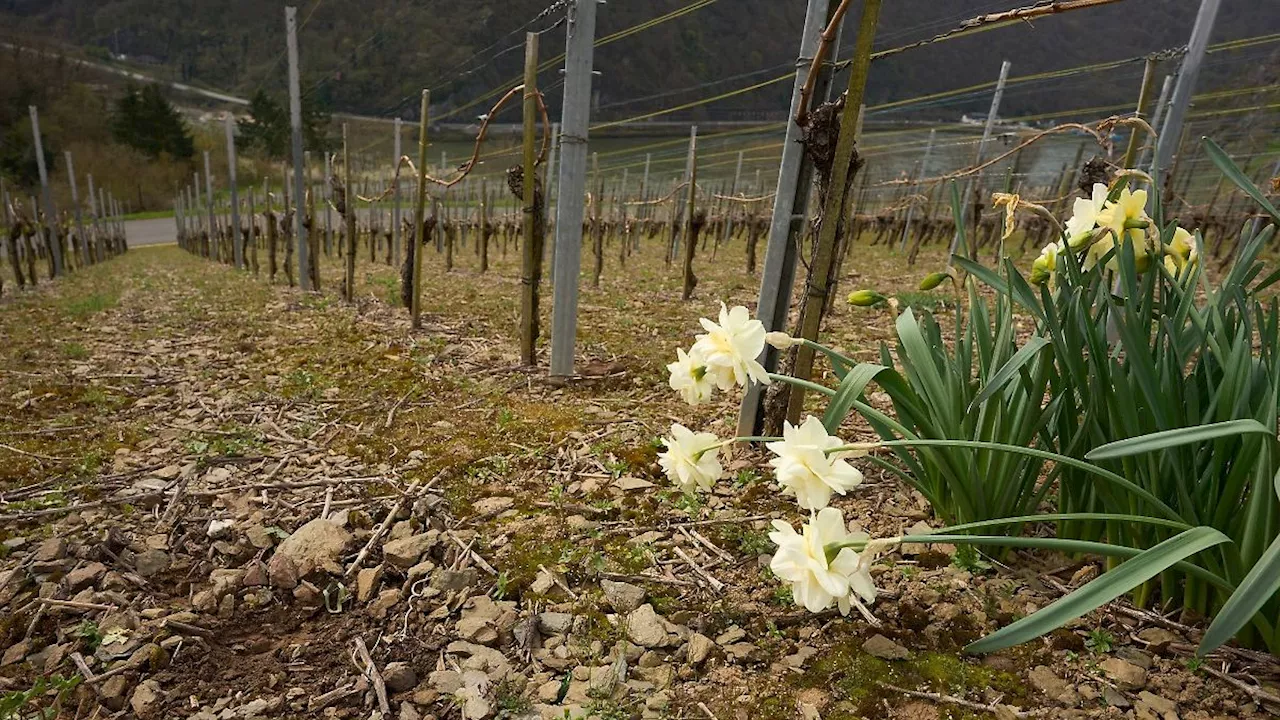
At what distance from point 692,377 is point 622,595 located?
68cm

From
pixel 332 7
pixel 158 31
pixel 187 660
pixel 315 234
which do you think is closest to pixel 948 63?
pixel 315 234

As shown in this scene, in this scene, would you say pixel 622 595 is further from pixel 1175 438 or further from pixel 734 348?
pixel 1175 438

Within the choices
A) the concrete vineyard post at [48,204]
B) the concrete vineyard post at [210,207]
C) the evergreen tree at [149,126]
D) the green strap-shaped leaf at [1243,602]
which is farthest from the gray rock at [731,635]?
the evergreen tree at [149,126]

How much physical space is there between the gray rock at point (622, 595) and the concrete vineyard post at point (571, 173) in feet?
5.82

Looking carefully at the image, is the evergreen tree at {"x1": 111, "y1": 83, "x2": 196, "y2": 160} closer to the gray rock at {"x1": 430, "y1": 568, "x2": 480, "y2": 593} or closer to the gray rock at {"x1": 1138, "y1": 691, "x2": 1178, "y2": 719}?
the gray rock at {"x1": 430, "y1": 568, "x2": 480, "y2": 593}

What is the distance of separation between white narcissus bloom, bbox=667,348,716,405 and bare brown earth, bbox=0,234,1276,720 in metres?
0.58

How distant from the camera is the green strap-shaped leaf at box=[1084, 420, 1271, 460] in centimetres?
89

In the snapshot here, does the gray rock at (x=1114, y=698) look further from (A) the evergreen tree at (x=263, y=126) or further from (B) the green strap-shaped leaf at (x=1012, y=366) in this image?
(A) the evergreen tree at (x=263, y=126)

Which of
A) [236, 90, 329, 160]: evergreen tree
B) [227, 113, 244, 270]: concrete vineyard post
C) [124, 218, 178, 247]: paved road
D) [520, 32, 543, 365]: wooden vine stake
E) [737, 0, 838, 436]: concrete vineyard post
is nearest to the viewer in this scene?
[737, 0, 838, 436]: concrete vineyard post

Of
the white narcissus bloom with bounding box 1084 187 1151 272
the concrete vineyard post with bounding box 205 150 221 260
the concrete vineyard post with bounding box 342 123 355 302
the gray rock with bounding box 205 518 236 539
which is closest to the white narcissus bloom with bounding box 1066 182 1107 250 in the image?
the white narcissus bloom with bounding box 1084 187 1151 272

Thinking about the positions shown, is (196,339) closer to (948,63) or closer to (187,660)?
(187,660)

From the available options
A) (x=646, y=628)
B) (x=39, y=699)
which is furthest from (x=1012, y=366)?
(x=39, y=699)

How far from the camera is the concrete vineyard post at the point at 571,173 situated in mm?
2934

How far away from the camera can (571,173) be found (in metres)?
3.06
